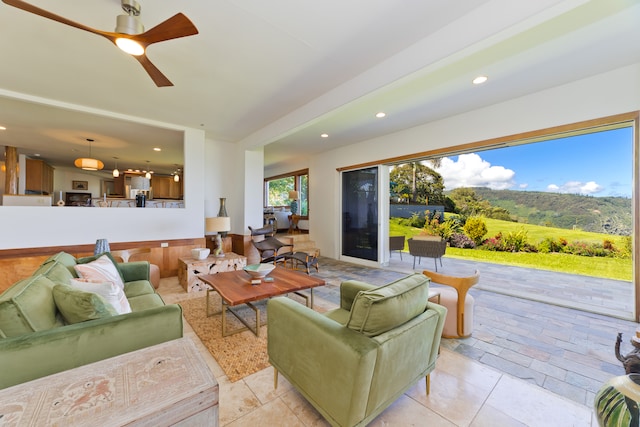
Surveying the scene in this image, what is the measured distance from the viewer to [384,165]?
520 centimetres

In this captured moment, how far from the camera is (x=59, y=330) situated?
1164 millimetres

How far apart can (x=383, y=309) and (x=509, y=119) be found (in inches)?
143

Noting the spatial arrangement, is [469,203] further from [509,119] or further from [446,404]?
[446,404]

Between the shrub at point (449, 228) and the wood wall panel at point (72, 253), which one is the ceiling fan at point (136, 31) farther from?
the shrub at point (449, 228)

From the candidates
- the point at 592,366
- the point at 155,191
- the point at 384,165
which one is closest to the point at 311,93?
the point at 384,165

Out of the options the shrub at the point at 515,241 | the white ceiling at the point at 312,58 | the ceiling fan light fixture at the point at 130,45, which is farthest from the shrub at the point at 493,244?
the ceiling fan light fixture at the point at 130,45

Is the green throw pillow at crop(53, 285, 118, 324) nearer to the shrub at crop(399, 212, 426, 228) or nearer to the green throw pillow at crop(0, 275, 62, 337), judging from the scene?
the green throw pillow at crop(0, 275, 62, 337)

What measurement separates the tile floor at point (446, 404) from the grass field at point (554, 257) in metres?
4.77

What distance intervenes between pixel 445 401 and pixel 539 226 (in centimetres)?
596

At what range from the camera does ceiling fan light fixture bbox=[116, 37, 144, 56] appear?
5.93ft

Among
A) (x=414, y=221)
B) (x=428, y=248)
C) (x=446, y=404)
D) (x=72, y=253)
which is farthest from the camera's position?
(x=414, y=221)

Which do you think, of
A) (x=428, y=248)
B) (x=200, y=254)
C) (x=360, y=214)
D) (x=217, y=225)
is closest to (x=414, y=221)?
(x=428, y=248)

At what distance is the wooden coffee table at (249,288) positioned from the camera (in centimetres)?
232

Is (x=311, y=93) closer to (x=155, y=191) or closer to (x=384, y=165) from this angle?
(x=384, y=165)
